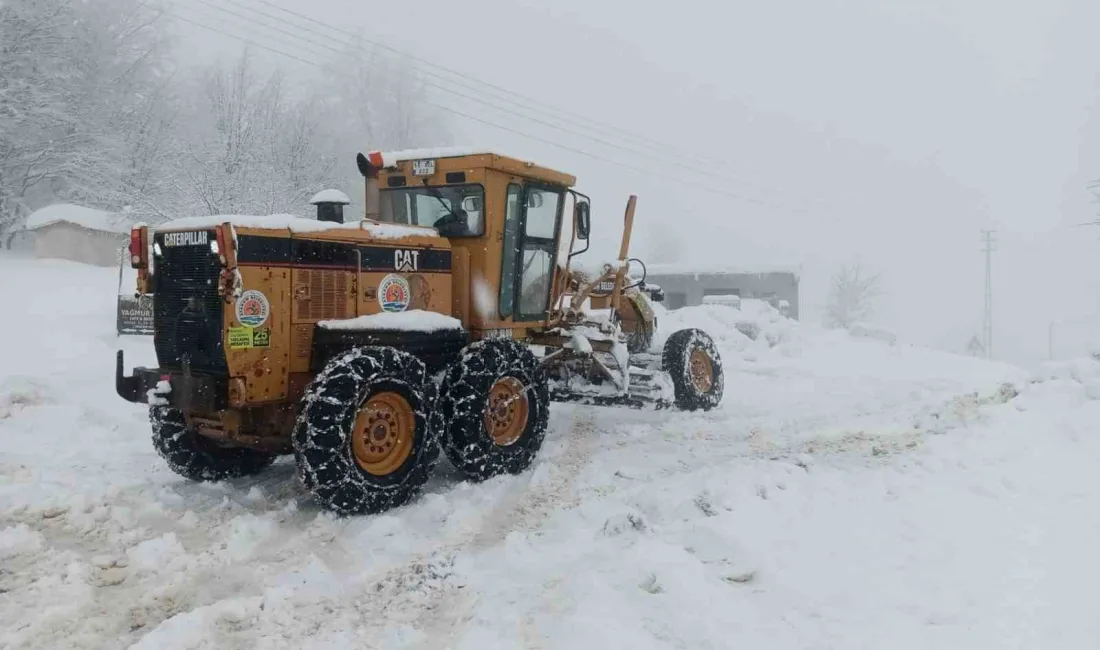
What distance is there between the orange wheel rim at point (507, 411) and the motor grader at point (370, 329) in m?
0.01

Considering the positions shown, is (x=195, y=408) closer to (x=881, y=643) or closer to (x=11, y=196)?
(x=881, y=643)

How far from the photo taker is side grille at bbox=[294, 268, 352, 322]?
571 centimetres

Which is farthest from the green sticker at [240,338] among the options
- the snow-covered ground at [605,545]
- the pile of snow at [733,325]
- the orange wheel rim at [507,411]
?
the pile of snow at [733,325]

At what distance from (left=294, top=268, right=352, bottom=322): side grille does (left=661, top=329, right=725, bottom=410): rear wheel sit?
4.85 metres

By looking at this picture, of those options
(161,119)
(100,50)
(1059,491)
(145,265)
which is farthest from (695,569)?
(100,50)

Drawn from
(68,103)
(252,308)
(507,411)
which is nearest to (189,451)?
(252,308)

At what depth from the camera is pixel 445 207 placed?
23.9 feet

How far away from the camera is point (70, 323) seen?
14398mm

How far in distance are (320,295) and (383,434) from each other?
3.90ft

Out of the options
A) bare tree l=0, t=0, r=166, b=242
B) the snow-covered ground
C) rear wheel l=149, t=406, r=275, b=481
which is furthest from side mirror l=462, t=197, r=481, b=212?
bare tree l=0, t=0, r=166, b=242

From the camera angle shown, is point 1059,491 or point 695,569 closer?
point 695,569

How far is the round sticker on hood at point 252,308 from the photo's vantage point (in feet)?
17.6

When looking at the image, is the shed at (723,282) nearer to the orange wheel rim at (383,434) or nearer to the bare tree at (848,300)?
the bare tree at (848,300)

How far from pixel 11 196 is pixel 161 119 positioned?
20.5ft
